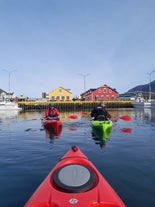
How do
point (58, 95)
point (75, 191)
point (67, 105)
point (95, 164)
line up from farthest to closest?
point (58, 95) < point (67, 105) < point (95, 164) < point (75, 191)

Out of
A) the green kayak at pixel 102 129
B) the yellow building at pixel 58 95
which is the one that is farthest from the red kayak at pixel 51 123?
the yellow building at pixel 58 95

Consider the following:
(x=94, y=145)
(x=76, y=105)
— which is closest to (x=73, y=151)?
(x=94, y=145)

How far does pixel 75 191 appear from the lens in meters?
4.20

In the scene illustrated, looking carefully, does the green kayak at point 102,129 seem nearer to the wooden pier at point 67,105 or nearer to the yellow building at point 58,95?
the wooden pier at point 67,105

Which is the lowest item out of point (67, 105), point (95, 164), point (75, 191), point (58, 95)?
point (95, 164)

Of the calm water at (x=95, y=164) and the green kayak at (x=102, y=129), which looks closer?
the calm water at (x=95, y=164)

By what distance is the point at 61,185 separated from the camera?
14.4 ft

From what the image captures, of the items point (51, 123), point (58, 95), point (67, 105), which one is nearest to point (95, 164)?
point (51, 123)

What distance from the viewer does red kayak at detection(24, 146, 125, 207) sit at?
3.87 meters

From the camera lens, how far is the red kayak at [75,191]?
3865 mm

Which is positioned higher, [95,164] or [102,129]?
[102,129]

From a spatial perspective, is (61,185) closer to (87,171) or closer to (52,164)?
(87,171)

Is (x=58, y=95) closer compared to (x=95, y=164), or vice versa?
(x=95, y=164)

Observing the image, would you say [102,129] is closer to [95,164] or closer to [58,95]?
[95,164]
